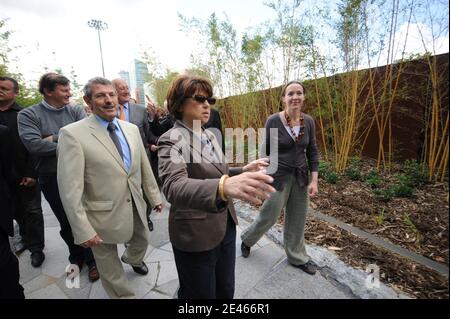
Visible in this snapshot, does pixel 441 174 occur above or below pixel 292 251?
above

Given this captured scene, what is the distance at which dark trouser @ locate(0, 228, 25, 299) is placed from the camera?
4.14ft

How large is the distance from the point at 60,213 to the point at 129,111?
1291 millimetres

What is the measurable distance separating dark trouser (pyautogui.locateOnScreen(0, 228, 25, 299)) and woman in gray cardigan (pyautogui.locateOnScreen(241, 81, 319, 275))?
5.71 ft

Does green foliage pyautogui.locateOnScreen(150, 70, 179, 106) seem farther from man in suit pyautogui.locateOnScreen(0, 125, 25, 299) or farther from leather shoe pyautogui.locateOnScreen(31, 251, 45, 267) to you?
man in suit pyautogui.locateOnScreen(0, 125, 25, 299)

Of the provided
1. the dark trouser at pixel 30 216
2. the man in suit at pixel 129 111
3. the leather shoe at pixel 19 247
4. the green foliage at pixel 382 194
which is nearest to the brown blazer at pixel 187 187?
the green foliage at pixel 382 194


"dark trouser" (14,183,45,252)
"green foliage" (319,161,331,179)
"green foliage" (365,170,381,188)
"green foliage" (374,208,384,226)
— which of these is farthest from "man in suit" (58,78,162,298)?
"green foliage" (319,161,331,179)

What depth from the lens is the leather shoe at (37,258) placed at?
2102 mm

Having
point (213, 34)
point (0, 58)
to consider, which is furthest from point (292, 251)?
point (0, 58)

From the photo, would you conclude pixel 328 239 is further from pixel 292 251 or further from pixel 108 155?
pixel 108 155

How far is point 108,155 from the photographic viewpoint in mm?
1413

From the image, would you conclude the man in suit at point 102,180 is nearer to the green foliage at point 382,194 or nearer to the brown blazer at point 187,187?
the brown blazer at point 187,187

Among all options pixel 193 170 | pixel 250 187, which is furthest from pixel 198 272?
pixel 250 187

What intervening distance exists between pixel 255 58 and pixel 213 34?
1.16 m

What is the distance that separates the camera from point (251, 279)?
1.84 metres
